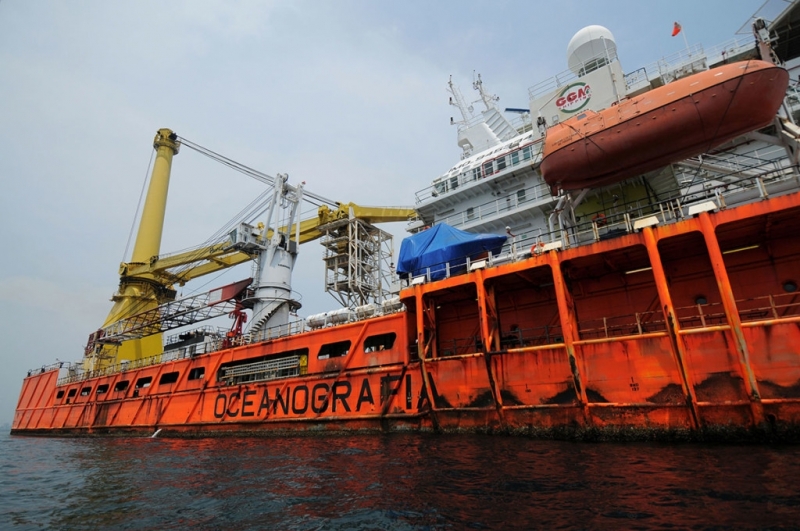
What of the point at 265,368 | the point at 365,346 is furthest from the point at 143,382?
the point at 365,346

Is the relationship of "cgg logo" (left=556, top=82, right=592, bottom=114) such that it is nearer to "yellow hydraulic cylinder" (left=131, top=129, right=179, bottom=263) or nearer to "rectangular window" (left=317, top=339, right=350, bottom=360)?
"rectangular window" (left=317, top=339, right=350, bottom=360)

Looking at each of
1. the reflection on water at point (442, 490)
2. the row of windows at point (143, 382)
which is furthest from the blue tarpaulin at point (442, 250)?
the row of windows at point (143, 382)

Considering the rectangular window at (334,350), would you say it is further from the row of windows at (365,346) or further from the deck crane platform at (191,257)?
the deck crane platform at (191,257)

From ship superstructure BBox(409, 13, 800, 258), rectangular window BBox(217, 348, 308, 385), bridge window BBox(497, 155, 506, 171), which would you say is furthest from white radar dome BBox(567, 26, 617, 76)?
rectangular window BBox(217, 348, 308, 385)

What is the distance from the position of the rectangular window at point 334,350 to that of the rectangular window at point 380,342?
893mm

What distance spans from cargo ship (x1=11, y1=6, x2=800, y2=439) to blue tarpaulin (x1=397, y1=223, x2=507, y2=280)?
79 millimetres

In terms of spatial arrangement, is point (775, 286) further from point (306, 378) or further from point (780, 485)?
point (306, 378)

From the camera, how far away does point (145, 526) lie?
6.73 m

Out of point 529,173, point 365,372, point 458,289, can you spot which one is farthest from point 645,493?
point 529,173

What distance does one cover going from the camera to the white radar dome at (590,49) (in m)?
19.7

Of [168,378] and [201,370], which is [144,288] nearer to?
[168,378]

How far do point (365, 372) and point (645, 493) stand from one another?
11.4 metres

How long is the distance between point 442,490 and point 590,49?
20.9 m

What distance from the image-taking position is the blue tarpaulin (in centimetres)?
1645
